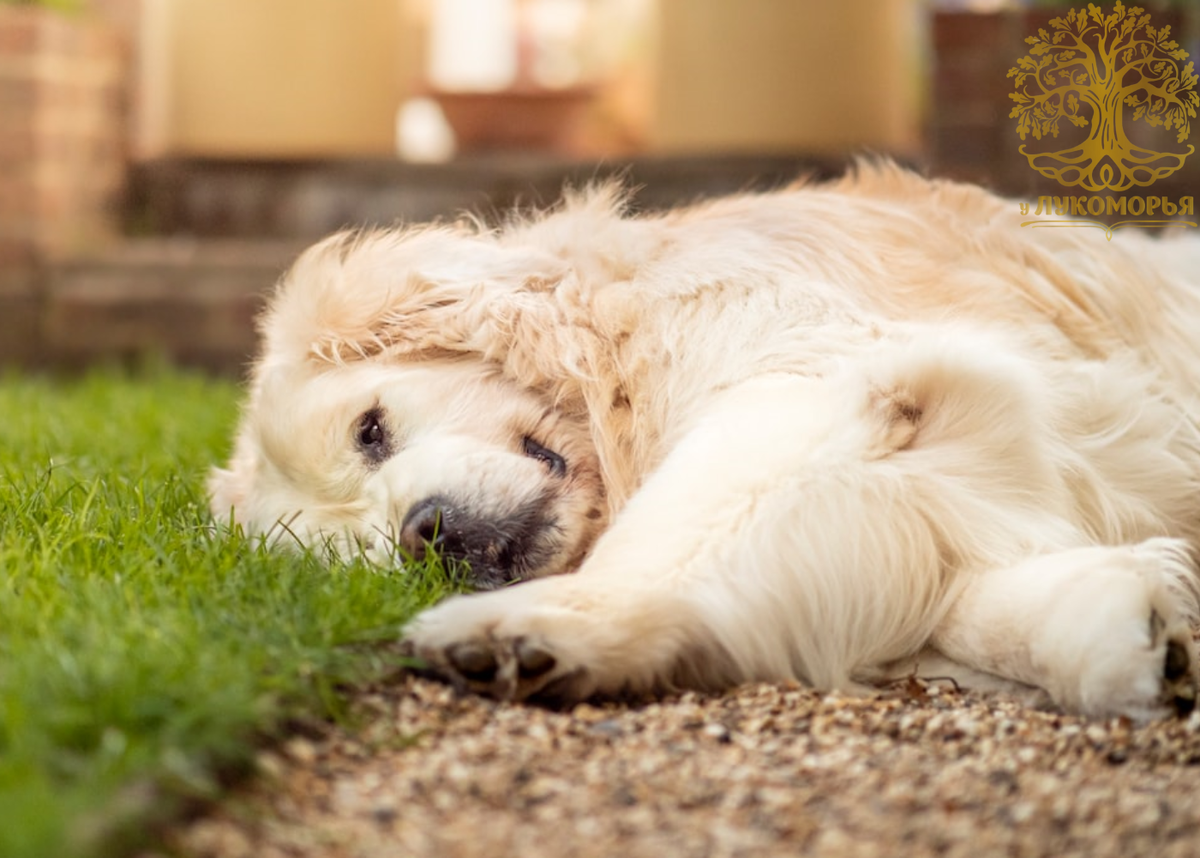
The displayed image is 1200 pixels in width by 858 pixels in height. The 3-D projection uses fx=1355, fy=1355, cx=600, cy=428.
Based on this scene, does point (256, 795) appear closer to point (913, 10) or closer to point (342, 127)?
point (342, 127)

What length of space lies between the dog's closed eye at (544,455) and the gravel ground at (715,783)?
2.32ft

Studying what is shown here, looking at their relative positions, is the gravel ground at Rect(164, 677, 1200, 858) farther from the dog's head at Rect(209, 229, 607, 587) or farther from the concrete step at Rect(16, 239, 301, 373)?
the concrete step at Rect(16, 239, 301, 373)

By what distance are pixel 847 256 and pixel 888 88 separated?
16.6 feet

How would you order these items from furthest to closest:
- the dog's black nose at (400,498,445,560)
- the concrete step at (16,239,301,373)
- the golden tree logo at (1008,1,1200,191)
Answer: the concrete step at (16,239,301,373), the golden tree logo at (1008,1,1200,191), the dog's black nose at (400,498,445,560)

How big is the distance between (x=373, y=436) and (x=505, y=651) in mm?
878

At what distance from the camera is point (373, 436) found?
2768 millimetres

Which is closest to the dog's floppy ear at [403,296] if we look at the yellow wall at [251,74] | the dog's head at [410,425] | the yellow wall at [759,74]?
the dog's head at [410,425]

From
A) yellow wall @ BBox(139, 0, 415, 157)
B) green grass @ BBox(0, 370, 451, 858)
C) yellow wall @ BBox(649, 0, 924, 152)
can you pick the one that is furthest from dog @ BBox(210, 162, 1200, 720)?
yellow wall @ BBox(139, 0, 415, 157)

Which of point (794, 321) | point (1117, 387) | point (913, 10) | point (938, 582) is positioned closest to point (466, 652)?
point (938, 582)

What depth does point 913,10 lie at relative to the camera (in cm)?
1027

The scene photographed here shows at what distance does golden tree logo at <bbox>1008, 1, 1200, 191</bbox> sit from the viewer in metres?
5.32

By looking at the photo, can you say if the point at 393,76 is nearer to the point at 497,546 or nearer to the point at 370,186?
the point at 370,186

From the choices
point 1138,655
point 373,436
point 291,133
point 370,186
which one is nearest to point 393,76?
point 291,133

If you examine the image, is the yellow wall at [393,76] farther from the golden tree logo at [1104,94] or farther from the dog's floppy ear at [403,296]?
the dog's floppy ear at [403,296]
